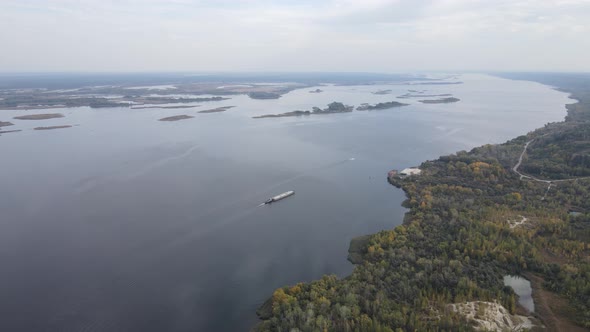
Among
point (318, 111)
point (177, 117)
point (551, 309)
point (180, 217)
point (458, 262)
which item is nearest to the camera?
point (551, 309)

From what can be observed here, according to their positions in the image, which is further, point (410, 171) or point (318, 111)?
point (318, 111)

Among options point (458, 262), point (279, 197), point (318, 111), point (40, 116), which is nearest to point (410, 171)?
point (279, 197)

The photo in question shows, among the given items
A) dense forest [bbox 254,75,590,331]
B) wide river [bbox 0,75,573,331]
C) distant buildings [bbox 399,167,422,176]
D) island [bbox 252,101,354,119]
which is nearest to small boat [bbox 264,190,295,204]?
wide river [bbox 0,75,573,331]

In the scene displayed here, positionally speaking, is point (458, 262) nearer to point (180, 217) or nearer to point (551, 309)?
point (551, 309)

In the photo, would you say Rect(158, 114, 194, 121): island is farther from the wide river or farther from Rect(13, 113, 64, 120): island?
Rect(13, 113, 64, 120): island

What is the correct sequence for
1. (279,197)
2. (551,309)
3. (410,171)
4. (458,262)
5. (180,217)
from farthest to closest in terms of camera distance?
(410,171)
(279,197)
(180,217)
(458,262)
(551,309)

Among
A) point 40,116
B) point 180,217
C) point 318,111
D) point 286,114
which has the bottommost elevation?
point 180,217
